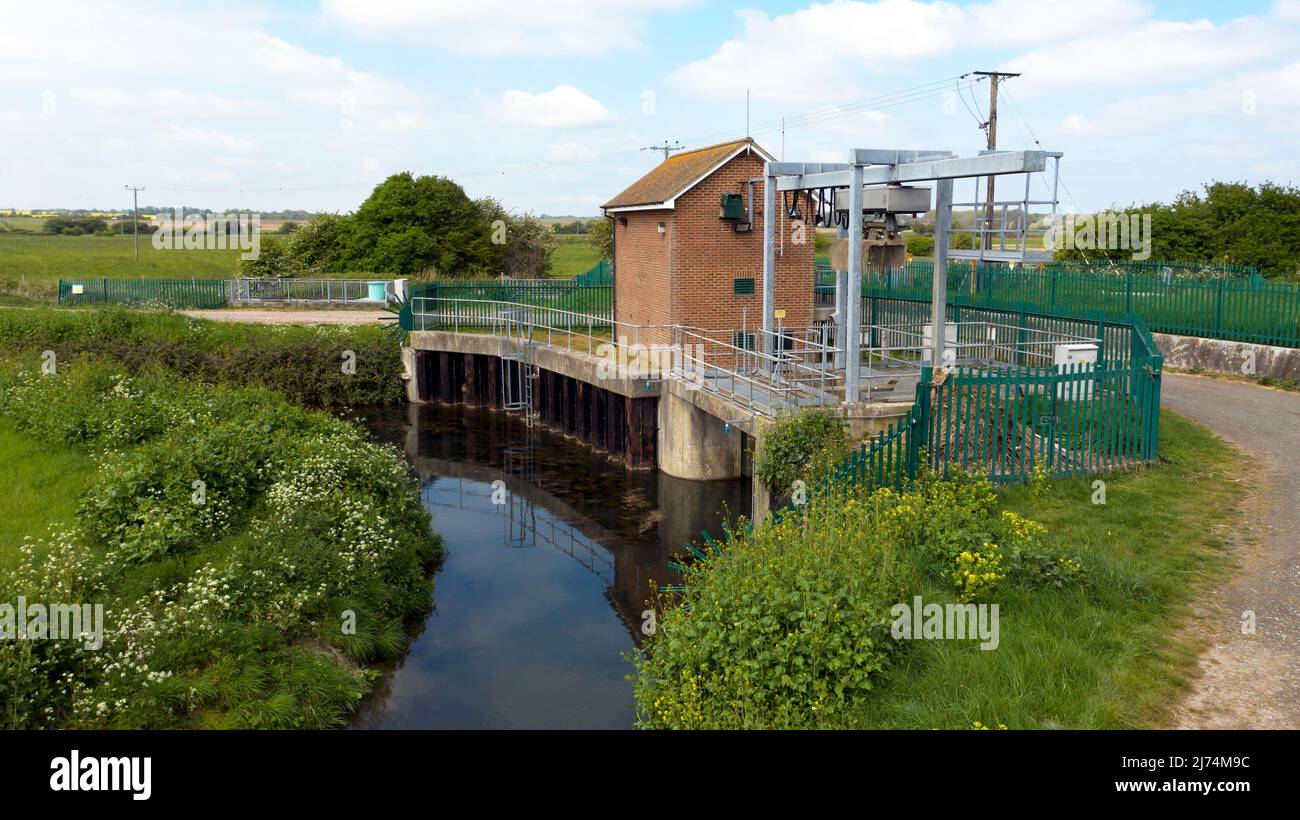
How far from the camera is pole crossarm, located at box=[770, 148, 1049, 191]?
1173cm

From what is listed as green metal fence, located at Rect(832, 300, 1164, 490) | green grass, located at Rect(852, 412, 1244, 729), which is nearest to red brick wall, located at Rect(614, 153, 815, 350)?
green metal fence, located at Rect(832, 300, 1164, 490)

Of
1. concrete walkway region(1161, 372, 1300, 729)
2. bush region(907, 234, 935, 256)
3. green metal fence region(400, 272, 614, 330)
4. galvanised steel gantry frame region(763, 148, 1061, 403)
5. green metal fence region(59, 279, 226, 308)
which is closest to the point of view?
concrete walkway region(1161, 372, 1300, 729)

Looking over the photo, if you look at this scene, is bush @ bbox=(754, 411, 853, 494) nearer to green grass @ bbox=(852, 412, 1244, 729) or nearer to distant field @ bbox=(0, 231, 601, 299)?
green grass @ bbox=(852, 412, 1244, 729)

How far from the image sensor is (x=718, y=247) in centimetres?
2231

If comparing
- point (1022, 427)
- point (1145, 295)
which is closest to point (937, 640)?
point (1022, 427)

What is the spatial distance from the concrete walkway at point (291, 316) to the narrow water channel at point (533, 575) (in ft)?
30.9

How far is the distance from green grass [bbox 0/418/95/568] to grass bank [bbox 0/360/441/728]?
4 centimetres

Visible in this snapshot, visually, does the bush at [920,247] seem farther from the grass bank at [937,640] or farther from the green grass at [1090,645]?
the grass bank at [937,640]

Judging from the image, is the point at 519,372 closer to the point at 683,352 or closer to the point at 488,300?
the point at 488,300

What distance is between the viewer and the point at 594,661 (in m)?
12.7

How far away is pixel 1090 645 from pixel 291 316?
3384 centimetres

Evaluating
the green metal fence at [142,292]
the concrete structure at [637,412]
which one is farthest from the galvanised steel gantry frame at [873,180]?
the green metal fence at [142,292]
